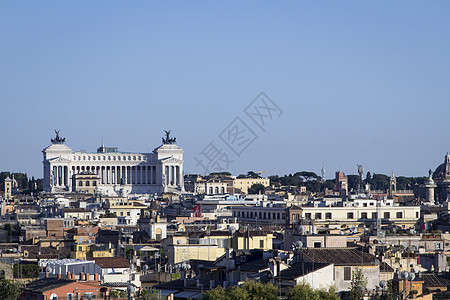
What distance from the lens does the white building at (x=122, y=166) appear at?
18475cm

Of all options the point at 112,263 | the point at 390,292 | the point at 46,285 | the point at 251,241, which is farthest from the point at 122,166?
the point at 390,292

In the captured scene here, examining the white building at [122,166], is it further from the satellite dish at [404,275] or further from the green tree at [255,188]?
the satellite dish at [404,275]

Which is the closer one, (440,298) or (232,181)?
(440,298)

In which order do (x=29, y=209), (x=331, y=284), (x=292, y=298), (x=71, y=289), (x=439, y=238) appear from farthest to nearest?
(x=29, y=209)
(x=439, y=238)
(x=71, y=289)
(x=331, y=284)
(x=292, y=298)

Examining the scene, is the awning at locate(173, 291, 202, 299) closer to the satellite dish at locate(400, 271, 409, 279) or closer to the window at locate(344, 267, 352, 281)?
the window at locate(344, 267, 352, 281)

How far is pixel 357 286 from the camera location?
102 feet

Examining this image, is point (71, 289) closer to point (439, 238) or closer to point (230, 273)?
point (230, 273)

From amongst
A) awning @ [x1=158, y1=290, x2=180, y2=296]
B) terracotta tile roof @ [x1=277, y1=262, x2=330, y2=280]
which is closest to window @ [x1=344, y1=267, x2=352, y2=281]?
terracotta tile roof @ [x1=277, y1=262, x2=330, y2=280]

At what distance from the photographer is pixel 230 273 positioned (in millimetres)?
34656

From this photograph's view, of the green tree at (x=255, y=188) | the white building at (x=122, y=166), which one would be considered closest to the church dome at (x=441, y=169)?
the green tree at (x=255, y=188)

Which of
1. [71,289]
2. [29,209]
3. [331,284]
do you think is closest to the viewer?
[331,284]

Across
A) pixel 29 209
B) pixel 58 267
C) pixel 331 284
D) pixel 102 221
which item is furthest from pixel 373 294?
pixel 29 209

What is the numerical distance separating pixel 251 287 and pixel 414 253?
12.8 m

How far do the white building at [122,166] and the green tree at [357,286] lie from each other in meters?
151
